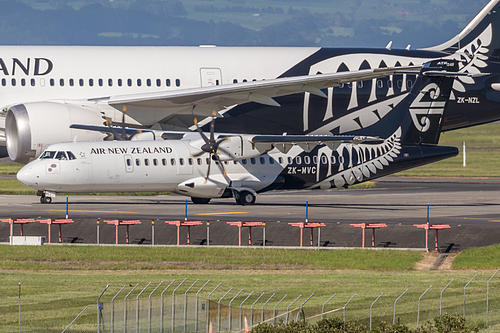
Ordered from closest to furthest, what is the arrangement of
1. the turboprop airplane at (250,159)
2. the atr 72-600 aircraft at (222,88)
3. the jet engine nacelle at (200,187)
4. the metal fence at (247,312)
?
the metal fence at (247,312) → the turboprop airplane at (250,159) → the jet engine nacelle at (200,187) → the atr 72-600 aircraft at (222,88)

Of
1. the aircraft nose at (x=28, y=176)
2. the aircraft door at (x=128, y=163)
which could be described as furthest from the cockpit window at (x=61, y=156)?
the aircraft door at (x=128, y=163)

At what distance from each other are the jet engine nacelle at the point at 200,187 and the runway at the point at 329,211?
0.77 m

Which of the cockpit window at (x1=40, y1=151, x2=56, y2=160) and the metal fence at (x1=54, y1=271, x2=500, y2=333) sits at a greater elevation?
the cockpit window at (x1=40, y1=151, x2=56, y2=160)

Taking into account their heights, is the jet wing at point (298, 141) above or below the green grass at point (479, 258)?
above

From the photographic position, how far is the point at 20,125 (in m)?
41.6

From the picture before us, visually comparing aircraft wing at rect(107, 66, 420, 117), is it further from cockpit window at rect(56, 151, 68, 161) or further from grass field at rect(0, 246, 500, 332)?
grass field at rect(0, 246, 500, 332)

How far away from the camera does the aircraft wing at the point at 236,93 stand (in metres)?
41.7

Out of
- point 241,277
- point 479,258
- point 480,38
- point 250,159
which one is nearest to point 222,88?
point 250,159

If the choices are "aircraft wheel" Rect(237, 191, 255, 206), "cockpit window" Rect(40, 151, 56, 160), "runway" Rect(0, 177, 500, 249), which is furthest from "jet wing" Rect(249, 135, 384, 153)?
"cockpit window" Rect(40, 151, 56, 160)

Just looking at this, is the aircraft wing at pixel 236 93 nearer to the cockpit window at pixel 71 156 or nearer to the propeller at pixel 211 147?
the propeller at pixel 211 147

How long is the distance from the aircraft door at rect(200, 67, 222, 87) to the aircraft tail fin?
1482 centimetres

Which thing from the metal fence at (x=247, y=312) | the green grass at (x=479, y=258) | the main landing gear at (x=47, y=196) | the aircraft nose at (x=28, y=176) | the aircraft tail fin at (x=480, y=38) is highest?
the aircraft tail fin at (x=480, y=38)

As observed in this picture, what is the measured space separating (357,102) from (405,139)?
5.89 m

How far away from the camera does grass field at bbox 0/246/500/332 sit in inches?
707
